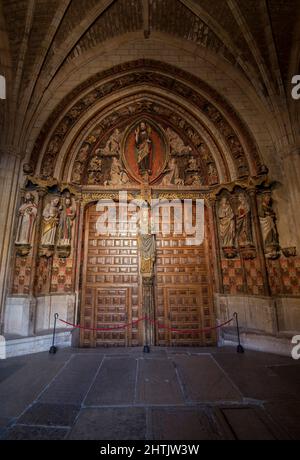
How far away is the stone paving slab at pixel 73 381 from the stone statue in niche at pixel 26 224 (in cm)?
338

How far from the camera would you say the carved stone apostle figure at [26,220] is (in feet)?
20.6

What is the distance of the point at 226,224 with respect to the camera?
23.4 ft

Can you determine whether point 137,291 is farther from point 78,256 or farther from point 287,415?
point 287,415

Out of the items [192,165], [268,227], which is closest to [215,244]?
[268,227]

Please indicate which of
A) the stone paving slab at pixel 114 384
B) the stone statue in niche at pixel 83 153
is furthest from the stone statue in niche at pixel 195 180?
the stone paving slab at pixel 114 384

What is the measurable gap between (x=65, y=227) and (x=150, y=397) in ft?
17.4

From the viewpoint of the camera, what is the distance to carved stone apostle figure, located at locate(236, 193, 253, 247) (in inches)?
266

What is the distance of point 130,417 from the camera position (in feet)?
9.25

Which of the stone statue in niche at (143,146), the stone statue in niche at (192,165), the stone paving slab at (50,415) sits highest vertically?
the stone statue in niche at (143,146)

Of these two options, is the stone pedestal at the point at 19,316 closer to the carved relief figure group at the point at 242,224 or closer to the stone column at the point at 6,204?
the stone column at the point at 6,204

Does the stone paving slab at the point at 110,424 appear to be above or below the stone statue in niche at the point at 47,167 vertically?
below

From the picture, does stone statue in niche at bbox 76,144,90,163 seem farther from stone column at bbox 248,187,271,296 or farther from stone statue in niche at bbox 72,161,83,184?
stone column at bbox 248,187,271,296

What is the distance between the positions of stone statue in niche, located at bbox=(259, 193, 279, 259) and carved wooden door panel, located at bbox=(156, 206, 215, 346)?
71.7 inches

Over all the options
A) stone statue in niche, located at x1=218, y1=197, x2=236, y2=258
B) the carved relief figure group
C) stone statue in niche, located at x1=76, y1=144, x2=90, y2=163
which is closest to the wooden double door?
stone statue in niche, located at x1=218, y1=197, x2=236, y2=258
